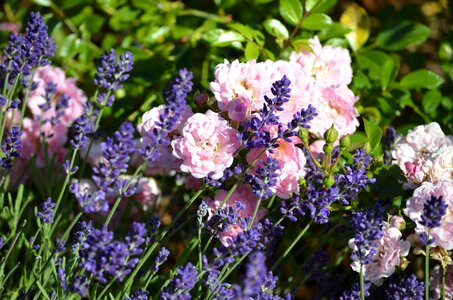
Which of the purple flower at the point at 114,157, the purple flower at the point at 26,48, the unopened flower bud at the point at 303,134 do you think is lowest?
the unopened flower bud at the point at 303,134

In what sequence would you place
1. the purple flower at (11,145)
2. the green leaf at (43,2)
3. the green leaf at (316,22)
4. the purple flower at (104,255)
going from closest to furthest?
the purple flower at (104,255) < the purple flower at (11,145) < the green leaf at (316,22) < the green leaf at (43,2)

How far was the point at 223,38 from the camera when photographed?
1.72 meters

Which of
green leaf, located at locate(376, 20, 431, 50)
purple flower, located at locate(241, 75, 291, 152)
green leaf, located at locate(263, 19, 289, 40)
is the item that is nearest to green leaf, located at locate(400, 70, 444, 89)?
green leaf, located at locate(376, 20, 431, 50)

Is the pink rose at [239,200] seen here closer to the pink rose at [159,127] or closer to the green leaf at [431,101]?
the pink rose at [159,127]

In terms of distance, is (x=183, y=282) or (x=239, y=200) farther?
(x=239, y=200)

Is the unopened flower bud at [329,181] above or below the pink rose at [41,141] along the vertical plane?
above

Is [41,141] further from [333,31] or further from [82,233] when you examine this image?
[333,31]

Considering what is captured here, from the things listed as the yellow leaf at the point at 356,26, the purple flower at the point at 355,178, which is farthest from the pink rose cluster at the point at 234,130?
the yellow leaf at the point at 356,26

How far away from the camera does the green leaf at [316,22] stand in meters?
1.80

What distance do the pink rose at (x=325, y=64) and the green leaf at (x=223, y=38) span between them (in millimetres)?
156

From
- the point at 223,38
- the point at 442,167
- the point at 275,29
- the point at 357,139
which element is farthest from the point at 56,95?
the point at 442,167

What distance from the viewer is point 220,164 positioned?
4.54 ft

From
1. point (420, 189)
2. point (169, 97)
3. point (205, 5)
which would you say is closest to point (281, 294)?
point (420, 189)

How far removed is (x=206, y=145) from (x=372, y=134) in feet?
1.52
